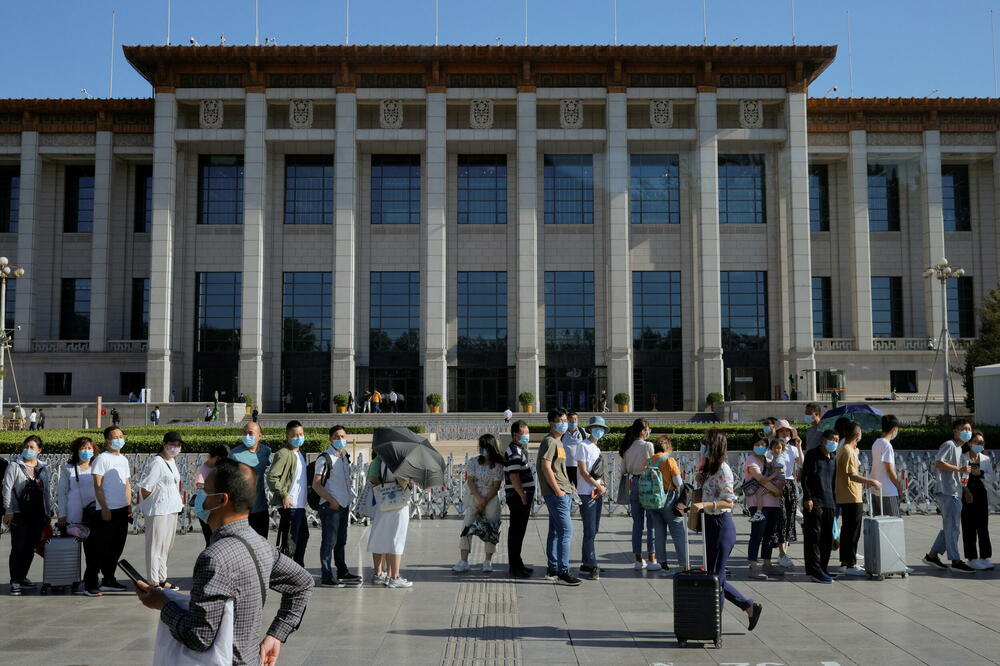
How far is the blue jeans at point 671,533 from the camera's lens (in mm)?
10633

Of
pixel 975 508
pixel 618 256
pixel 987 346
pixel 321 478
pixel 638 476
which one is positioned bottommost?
pixel 975 508

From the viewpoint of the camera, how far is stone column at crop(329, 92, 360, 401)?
148ft

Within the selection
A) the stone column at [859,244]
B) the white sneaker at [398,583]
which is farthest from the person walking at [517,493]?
the stone column at [859,244]

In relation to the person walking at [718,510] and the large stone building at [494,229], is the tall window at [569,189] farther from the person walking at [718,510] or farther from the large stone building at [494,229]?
the person walking at [718,510]

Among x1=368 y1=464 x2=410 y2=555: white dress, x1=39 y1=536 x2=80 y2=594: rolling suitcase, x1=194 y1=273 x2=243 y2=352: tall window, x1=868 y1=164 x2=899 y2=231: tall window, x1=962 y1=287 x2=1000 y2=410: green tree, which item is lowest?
x1=39 y1=536 x2=80 y2=594: rolling suitcase

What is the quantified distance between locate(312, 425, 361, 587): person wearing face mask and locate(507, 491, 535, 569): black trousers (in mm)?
1982

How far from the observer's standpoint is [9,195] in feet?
163

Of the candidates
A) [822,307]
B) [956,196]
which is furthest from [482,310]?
[956,196]

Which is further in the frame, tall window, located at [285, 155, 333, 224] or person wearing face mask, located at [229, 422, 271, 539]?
tall window, located at [285, 155, 333, 224]

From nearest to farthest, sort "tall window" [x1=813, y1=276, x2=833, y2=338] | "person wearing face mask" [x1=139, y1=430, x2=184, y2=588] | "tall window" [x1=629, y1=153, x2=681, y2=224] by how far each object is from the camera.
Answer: "person wearing face mask" [x1=139, y1=430, x2=184, y2=588]
"tall window" [x1=629, y1=153, x2=681, y2=224]
"tall window" [x1=813, y1=276, x2=833, y2=338]

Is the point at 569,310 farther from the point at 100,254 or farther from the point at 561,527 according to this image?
the point at 561,527

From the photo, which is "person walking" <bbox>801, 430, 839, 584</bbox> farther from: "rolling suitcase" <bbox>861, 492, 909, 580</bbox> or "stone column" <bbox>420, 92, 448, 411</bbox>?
"stone column" <bbox>420, 92, 448, 411</bbox>

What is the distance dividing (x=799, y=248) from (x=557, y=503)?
38.7 m

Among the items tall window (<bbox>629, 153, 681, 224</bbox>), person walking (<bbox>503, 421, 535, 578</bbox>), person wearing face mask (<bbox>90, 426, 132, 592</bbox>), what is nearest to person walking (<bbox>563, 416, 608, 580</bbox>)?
person walking (<bbox>503, 421, 535, 578</bbox>)
